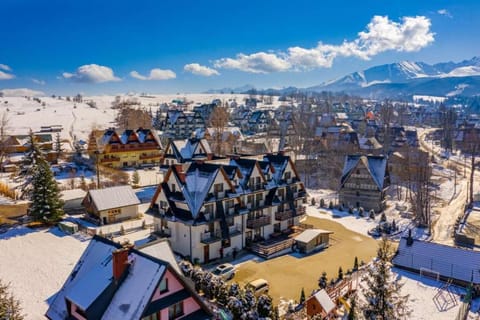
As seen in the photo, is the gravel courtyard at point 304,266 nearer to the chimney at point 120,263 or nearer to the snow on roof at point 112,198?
the chimney at point 120,263

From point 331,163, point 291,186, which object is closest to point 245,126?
point 331,163

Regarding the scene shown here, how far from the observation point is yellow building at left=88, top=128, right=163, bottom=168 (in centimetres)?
7231

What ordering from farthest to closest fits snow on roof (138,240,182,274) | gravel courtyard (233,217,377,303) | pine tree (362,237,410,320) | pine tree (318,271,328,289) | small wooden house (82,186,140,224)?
small wooden house (82,186,140,224) < gravel courtyard (233,217,377,303) < pine tree (318,271,328,289) < snow on roof (138,240,182,274) < pine tree (362,237,410,320)

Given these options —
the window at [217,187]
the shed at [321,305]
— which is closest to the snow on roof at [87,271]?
the shed at [321,305]

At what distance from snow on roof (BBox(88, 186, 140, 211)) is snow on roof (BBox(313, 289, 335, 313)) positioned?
27.6 m

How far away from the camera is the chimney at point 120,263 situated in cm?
1841

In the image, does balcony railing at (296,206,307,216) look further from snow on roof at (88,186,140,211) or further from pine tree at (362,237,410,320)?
pine tree at (362,237,410,320)

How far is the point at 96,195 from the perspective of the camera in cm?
4212

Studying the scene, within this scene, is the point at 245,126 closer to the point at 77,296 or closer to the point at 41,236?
the point at 41,236

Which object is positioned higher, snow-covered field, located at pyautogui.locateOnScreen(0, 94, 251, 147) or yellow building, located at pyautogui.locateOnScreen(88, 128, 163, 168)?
snow-covered field, located at pyautogui.locateOnScreen(0, 94, 251, 147)

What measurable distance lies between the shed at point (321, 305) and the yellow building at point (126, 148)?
58.9m

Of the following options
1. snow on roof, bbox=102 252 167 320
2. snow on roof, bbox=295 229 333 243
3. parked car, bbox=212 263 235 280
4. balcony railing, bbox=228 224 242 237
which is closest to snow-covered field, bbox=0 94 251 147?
balcony railing, bbox=228 224 242 237

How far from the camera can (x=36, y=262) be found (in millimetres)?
30719

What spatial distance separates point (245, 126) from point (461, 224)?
99144mm
